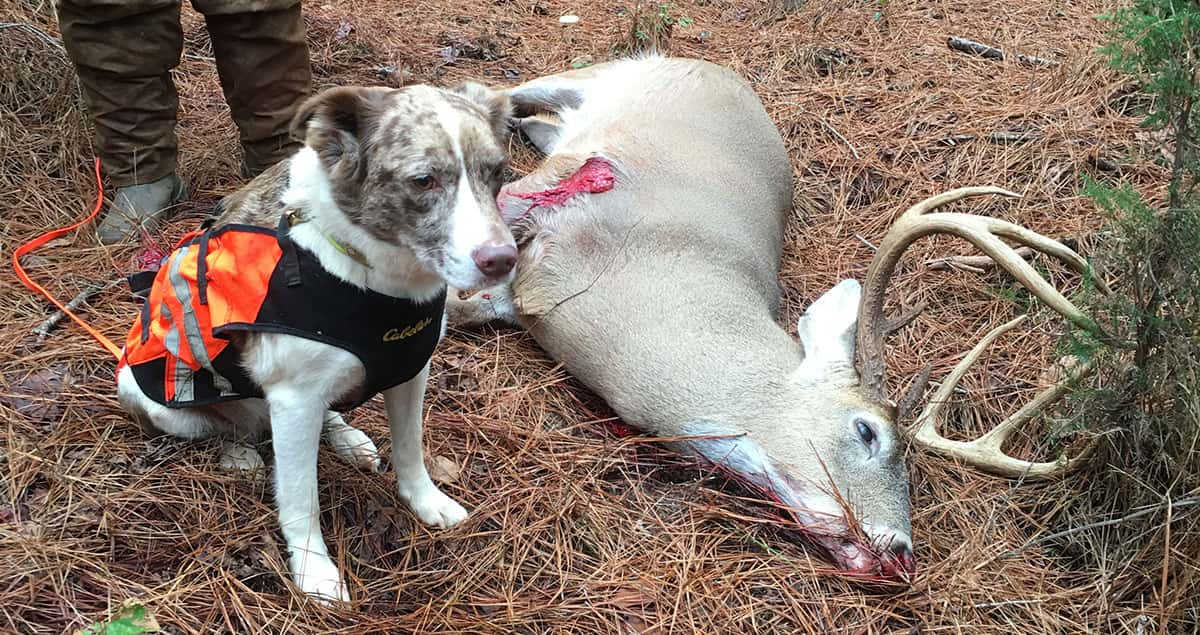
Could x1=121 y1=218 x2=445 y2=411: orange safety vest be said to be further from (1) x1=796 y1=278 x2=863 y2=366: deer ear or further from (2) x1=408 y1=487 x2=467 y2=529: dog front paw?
(1) x1=796 y1=278 x2=863 y2=366: deer ear

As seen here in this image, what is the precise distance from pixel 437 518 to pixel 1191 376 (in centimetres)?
243

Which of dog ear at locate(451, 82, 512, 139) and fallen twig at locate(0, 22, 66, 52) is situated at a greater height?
dog ear at locate(451, 82, 512, 139)

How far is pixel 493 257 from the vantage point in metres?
2.29

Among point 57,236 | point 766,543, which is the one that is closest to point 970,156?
point 766,543

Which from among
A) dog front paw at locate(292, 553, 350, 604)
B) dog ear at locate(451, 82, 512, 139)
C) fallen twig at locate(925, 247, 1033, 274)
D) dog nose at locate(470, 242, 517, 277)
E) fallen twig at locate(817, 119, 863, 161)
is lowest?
fallen twig at locate(925, 247, 1033, 274)

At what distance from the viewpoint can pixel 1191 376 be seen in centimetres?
292

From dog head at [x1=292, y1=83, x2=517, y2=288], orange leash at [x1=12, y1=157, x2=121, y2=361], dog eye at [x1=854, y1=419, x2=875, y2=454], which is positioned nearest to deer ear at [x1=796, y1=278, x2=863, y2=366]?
dog eye at [x1=854, y1=419, x2=875, y2=454]

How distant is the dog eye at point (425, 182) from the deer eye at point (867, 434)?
1941mm

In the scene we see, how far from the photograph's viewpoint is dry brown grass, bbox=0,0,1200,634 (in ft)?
9.25

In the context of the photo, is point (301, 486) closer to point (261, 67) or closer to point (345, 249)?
point (345, 249)

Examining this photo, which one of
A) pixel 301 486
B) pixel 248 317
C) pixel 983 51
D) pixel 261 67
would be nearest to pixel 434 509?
pixel 301 486

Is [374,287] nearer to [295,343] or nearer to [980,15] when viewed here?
[295,343]

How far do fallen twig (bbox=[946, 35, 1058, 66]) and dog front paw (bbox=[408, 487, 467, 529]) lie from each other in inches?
203

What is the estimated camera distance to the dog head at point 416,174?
234 centimetres
